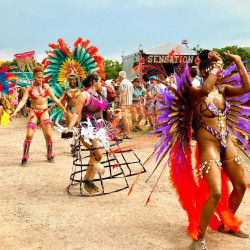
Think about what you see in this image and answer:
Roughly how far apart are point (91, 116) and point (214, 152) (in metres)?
2.26

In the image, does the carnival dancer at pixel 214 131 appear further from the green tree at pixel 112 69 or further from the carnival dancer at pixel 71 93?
the green tree at pixel 112 69

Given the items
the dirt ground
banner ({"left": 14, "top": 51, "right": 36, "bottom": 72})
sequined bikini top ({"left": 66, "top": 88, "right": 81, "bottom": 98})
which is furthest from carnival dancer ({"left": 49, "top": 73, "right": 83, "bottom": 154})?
banner ({"left": 14, "top": 51, "right": 36, "bottom": 72})

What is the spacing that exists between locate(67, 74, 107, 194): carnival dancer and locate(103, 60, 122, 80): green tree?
1634 inches

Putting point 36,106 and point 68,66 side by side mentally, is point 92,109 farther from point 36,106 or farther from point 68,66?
point 68,66

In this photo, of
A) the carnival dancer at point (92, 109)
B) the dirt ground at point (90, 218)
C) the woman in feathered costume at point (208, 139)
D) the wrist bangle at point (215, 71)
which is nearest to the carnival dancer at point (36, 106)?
the dirt ground at point (90, 218)

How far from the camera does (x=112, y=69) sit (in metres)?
50.5

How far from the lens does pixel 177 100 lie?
11.5 feet

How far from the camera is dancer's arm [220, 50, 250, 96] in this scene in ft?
11.0

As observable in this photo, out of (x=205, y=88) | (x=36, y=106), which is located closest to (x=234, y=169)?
(x=205, y=88)

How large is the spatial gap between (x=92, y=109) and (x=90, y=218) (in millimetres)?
1635

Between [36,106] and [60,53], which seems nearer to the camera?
[36,106]

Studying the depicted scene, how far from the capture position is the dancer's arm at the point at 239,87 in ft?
11.0

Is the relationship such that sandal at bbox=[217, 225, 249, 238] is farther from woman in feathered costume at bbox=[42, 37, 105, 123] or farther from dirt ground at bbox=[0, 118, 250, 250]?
woman in feathered costume at bbox=[42, 37, 105, 123]

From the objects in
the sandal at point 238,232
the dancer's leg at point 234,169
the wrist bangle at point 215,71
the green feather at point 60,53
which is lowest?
the sandal at point 238,232
